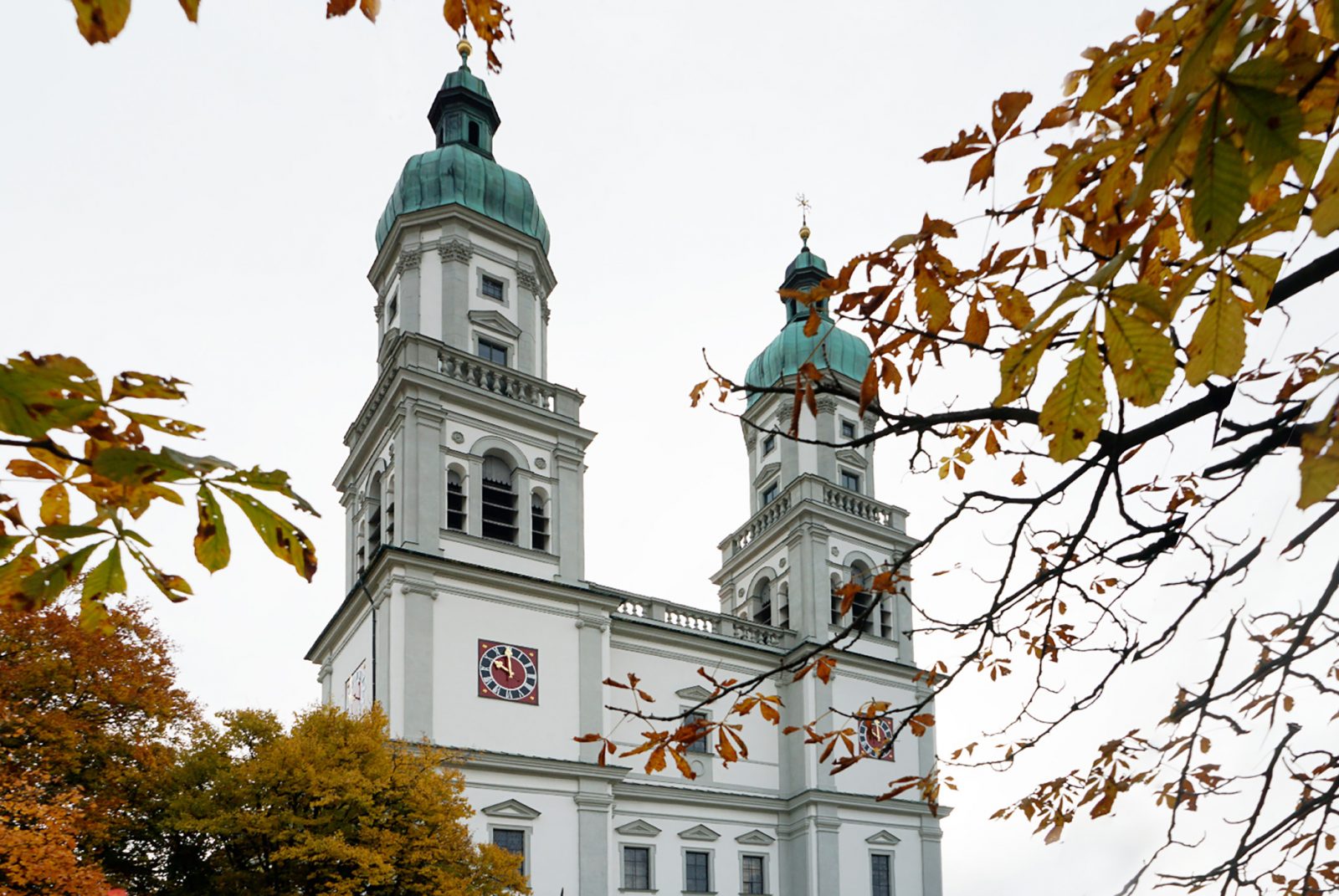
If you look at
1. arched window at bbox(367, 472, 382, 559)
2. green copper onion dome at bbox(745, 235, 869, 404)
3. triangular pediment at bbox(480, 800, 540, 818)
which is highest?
green copper onion dome at bbox(745, 235, 869, 404)

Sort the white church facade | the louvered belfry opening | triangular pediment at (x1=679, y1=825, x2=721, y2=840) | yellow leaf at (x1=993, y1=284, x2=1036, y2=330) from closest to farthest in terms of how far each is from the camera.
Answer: yellow leaf at (x1=993, y1=284, x2=1036, y2=330)
the white church facade
the louvered belfry opening
triangular pediment at (x1=679, y1=825, x2=721, y2=840)

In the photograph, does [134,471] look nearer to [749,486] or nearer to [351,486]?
[351,486]

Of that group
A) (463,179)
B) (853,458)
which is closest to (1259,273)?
(463,179)

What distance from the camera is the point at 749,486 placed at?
1635 inches

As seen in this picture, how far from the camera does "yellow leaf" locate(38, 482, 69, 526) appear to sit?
9.57 feet

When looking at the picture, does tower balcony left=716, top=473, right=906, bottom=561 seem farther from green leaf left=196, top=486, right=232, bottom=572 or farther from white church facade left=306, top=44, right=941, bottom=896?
green leaf left=196, top=486, right=232, bottom=572

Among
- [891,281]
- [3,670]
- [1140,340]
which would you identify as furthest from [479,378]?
[1140,340]

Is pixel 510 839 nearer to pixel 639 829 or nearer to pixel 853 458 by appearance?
pixel 639 829

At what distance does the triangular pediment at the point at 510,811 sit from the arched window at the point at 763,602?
13.7 meters

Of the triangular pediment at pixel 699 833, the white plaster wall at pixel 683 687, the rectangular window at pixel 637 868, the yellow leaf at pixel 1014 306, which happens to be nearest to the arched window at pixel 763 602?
the white plaster wall at pixel 683 687

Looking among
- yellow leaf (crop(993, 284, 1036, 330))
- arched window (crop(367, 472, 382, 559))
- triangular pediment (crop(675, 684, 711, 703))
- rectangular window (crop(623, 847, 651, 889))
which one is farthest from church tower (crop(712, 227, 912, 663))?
yellow leaf (crop(993, 284, 1036, 330))

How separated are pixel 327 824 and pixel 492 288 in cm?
1591

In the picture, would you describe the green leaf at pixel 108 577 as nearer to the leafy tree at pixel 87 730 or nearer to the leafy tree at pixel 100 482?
the leafy tree at pixel 100 482

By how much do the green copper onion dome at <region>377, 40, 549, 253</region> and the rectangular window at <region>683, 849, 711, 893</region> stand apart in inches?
680
